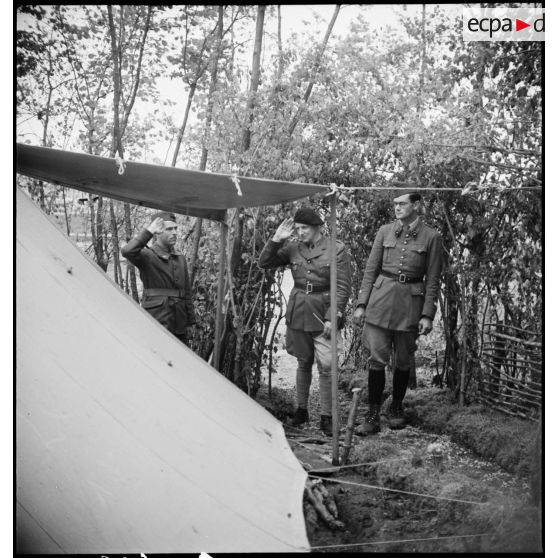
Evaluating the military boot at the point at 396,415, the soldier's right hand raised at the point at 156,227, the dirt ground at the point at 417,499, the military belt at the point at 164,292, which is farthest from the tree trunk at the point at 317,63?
the dirt ground at the point at 417,499

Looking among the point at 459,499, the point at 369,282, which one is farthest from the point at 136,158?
the point at 459,499

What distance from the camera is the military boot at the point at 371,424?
435 cm

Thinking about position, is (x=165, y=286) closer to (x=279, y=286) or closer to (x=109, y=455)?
(x=279, y=286)

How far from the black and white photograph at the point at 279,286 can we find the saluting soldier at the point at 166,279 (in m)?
0.02

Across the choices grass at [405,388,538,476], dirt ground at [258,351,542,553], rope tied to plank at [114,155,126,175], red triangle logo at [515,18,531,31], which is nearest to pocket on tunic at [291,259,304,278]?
dirt ground at [258,351,542,553]

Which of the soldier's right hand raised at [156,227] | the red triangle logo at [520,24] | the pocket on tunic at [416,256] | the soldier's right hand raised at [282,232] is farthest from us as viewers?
the soldier's right hand raised at [282,232]

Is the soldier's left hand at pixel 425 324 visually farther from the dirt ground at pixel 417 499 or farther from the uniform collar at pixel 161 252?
the uniform collar at pixel 161 252

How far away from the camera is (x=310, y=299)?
446 cm

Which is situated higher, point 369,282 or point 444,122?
point 444,122

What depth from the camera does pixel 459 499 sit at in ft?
10.6

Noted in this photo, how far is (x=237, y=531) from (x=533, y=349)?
9.12ft

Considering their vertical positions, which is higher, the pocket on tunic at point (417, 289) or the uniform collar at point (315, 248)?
the uniform collar at point (315, 248)

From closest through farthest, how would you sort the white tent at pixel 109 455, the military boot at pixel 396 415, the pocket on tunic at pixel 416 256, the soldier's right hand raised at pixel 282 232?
the white tent at pixel 109 455 < the pocket on tunic at pixel 416 256 < the soldier's right hand raised at pixel 282 232 < the military boot at pixel 396 415

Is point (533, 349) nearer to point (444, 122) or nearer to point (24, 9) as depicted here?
point (444, 122)
